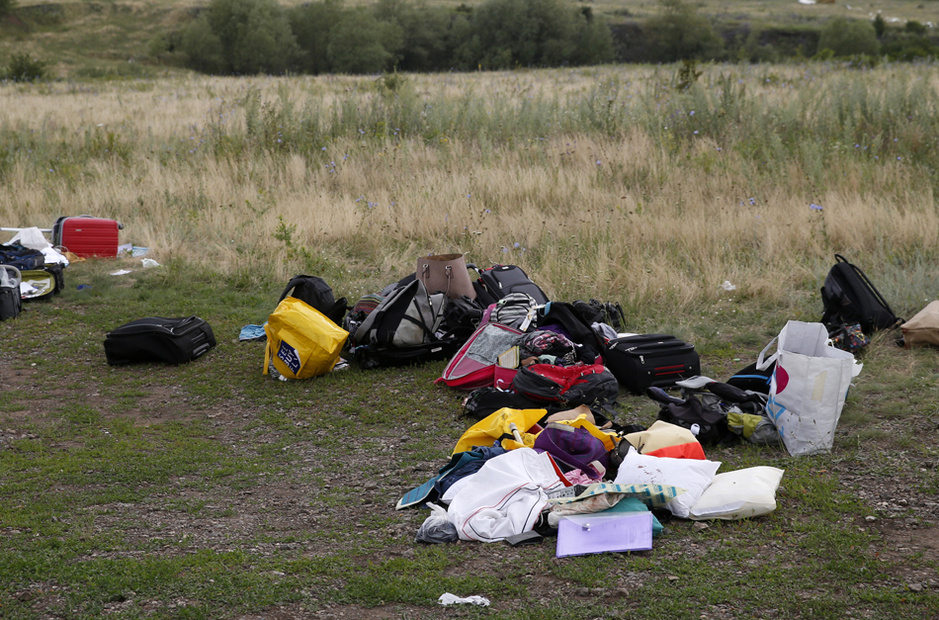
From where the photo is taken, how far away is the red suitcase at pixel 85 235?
30.8ft

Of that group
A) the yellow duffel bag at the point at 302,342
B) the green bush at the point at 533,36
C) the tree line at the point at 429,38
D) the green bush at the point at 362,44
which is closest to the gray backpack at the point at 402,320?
the yellow duffel bag at the point at 302,342

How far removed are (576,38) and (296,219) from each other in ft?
141

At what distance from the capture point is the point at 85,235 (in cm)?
941

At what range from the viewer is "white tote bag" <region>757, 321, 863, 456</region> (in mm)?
4102

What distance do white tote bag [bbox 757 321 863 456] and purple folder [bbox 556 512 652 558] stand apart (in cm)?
126

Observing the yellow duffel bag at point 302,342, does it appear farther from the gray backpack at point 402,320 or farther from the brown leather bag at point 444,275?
the brown leather bag at point 444,275

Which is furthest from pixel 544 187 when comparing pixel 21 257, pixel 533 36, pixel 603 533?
pixel 533 36

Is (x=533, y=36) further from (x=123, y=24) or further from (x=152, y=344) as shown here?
(x=152, y=344)

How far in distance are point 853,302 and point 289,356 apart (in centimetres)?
428

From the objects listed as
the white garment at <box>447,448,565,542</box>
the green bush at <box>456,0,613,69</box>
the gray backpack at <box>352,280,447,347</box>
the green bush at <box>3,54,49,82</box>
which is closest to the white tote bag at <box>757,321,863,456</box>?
the white garment at <box>447,448,565,542</box>

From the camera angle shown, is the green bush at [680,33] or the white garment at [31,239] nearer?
the white garment at [31,239]

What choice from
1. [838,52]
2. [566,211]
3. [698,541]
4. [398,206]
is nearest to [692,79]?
[566,211]

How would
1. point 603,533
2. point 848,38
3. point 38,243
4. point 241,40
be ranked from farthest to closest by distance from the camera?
point 241,40 < point 848,38 < point 38,243 < point 603,533

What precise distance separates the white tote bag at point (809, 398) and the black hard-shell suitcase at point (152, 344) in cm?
448
